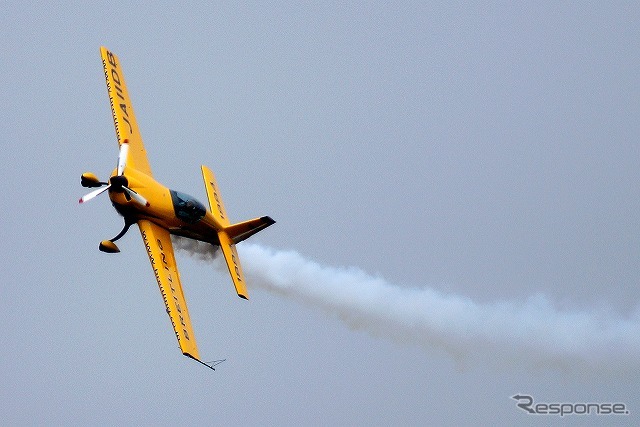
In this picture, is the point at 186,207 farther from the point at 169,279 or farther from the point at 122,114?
the point at 122,114

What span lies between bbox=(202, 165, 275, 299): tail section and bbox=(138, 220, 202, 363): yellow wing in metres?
2.17

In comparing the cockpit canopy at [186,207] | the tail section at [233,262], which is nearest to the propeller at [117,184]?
the cockpit canopy at [186,207]

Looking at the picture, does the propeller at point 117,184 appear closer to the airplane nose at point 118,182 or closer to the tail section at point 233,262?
the airplane nose at point 118,182

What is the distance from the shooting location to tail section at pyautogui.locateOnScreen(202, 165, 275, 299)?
52.9m

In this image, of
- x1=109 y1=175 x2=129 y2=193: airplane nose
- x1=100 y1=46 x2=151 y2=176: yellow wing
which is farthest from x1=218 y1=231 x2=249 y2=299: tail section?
x1=109 y1=175 x2=129 y2=193: airplane nose

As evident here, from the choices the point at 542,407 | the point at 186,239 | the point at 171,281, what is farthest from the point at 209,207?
the point at 542,407

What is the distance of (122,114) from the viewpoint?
178ft

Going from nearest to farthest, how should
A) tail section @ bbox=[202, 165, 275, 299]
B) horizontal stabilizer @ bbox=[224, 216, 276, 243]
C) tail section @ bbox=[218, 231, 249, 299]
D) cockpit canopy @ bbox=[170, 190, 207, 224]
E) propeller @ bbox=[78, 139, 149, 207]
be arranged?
1. propeller @ bbox=[78, 139, 149, 207]
2. cockpit canopy @ bbox=[170, 190, 207, 224]
3. tail section @ bbox=[218, 231, 249, 299]
4. tail section @ bbox=[202, 165, 275, 299]
5. horizontal stabilizer @ bbox=[224, 216, 276, 243]

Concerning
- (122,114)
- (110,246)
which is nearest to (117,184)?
(110,246)

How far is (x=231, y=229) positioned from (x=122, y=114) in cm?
533

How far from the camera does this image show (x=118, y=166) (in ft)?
163

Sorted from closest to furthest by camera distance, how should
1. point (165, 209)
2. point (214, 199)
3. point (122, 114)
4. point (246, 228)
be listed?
point (165, 209)
point (246, 228)
point (122, 114)
point (214, 199)

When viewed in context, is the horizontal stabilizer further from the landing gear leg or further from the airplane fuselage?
the landing gear leg

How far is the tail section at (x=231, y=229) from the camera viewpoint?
5287cm
